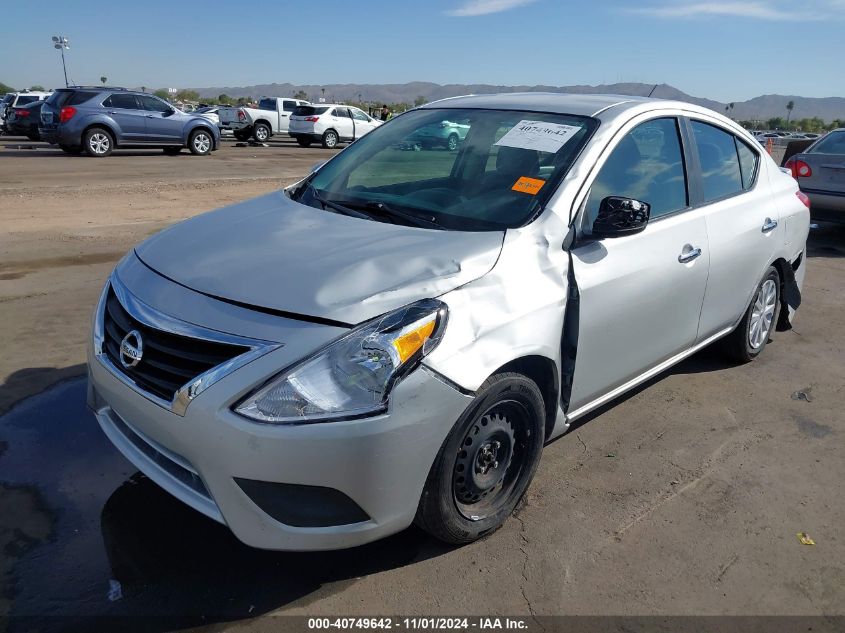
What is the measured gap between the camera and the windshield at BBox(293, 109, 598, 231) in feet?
10.6

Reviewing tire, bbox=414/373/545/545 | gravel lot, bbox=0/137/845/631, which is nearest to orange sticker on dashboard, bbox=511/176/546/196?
tire, bbox=414/373/545/545

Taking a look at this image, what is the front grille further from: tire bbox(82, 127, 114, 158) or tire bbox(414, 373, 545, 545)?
tire bbox(82, 127, 114, 158)

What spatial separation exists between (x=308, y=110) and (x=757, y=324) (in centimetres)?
2417

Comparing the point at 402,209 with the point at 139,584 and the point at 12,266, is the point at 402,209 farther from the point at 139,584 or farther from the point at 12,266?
the point at 12,266

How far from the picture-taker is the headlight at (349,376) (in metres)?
2.28

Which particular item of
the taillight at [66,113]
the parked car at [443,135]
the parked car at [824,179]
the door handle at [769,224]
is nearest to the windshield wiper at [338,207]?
the parked car at [443,135]

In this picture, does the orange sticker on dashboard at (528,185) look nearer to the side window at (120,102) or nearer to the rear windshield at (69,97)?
the rear windshield at (69,97)

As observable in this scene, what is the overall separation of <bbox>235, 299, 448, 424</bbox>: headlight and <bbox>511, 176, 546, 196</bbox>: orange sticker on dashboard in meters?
1.08

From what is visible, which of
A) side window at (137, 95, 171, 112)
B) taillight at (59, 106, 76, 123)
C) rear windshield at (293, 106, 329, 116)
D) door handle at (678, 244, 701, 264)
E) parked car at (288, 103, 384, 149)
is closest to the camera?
door handle at (678, 244, 701, 264)

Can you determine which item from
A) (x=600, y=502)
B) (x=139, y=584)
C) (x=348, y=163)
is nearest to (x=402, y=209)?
(x=348, y=163)

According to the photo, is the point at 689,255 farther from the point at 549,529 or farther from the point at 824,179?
the point at 824,179

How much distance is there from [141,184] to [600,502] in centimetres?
1200

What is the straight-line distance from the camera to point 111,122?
18.6 metres

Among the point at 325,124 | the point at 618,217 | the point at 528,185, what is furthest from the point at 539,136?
the point at 325,124
